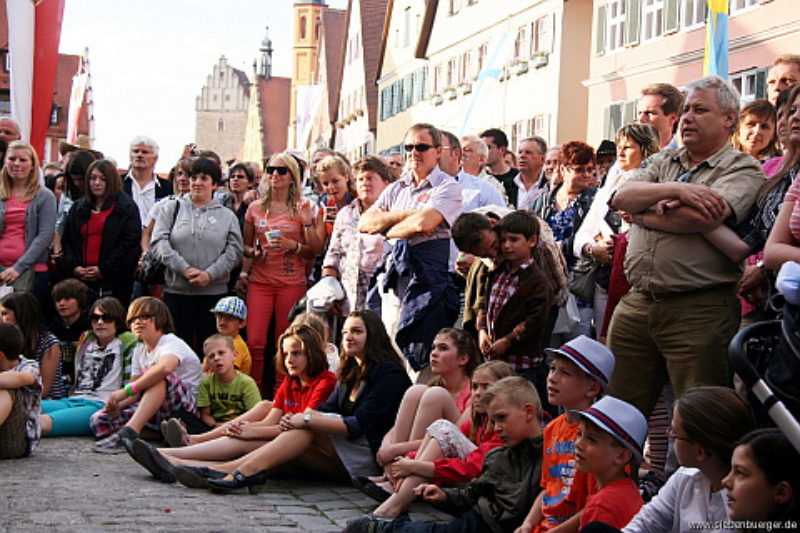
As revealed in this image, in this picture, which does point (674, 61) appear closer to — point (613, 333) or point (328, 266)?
point (328, 266)

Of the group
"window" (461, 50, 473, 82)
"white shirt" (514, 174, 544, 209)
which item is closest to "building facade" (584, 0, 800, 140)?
"window" (461, 50, 473, 82)

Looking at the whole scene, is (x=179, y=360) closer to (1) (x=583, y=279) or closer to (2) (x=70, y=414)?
(2) (x=70, y=414)

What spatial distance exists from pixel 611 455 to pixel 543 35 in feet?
86.7

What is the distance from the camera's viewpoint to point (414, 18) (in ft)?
148

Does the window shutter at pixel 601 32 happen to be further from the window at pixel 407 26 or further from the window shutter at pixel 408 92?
Answer: the window at pixel 407 26

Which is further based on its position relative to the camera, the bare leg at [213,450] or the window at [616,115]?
the window at [616,115]

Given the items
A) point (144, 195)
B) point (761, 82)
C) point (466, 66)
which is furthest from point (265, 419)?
point (466, 66)

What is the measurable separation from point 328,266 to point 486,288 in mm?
2567

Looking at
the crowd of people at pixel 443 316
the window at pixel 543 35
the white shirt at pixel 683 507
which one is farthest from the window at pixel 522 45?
the white shirt at pixel 683 507

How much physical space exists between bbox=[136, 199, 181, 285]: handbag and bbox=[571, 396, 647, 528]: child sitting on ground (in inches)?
253

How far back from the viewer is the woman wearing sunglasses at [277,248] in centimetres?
1063

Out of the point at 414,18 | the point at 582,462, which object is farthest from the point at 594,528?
the point at 414,18

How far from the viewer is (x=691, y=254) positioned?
5566mm

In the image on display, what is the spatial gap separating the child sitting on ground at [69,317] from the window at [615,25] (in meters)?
18.6
